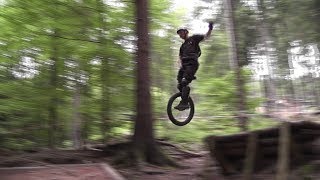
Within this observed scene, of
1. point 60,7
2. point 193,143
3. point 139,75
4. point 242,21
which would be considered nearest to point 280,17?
point 242,21

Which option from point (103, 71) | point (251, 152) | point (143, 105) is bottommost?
point (103, 71)

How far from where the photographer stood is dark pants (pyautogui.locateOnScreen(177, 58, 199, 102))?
6707mm

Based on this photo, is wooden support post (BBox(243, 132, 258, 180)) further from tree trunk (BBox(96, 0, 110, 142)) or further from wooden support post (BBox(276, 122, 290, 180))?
tree trunk (BBox(96, 0, 110, 142))

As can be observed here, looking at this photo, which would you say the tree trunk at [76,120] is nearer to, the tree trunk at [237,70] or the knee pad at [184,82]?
the knee pad at [184,82]

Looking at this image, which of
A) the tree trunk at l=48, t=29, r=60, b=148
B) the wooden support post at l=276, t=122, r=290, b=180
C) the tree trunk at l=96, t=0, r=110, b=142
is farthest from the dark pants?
the tree trunk at l=48, t=29, r=60, b=148

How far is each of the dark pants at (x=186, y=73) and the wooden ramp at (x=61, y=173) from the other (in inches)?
73.4

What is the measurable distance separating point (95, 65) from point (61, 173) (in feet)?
11.2

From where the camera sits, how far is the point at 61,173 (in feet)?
22.1

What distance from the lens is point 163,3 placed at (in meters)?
11.0

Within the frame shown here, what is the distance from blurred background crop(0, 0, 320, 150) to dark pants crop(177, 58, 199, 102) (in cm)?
117

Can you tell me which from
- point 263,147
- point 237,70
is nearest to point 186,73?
point 263,147

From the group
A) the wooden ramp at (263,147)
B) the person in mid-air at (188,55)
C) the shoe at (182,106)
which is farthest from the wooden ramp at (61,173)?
the person in mid-air at (188,55)

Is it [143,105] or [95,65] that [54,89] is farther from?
[143,105]

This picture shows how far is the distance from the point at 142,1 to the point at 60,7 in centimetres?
185
